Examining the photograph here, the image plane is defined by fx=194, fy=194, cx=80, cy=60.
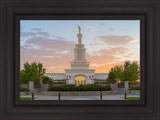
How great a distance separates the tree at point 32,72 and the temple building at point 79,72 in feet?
14.6

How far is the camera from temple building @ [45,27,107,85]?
20203 mm

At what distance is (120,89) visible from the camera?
13.8 m

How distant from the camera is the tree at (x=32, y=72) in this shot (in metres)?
14.5

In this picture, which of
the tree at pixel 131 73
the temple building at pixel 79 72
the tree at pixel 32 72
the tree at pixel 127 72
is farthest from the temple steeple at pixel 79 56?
the tree at pixel 131 73

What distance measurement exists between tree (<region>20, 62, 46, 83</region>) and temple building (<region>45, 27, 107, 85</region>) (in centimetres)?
445

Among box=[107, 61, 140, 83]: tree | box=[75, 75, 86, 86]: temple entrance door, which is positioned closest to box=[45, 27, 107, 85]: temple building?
box=[75, 75, 86, 86]: temple entrance door

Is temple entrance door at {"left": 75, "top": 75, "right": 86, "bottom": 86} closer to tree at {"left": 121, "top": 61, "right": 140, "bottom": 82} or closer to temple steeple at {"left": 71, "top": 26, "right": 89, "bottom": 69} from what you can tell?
temple steeple at {"left": 71, "top": 26, "right": 89, "bottom": 69}

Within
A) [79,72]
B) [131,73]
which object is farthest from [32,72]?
[131,73]
